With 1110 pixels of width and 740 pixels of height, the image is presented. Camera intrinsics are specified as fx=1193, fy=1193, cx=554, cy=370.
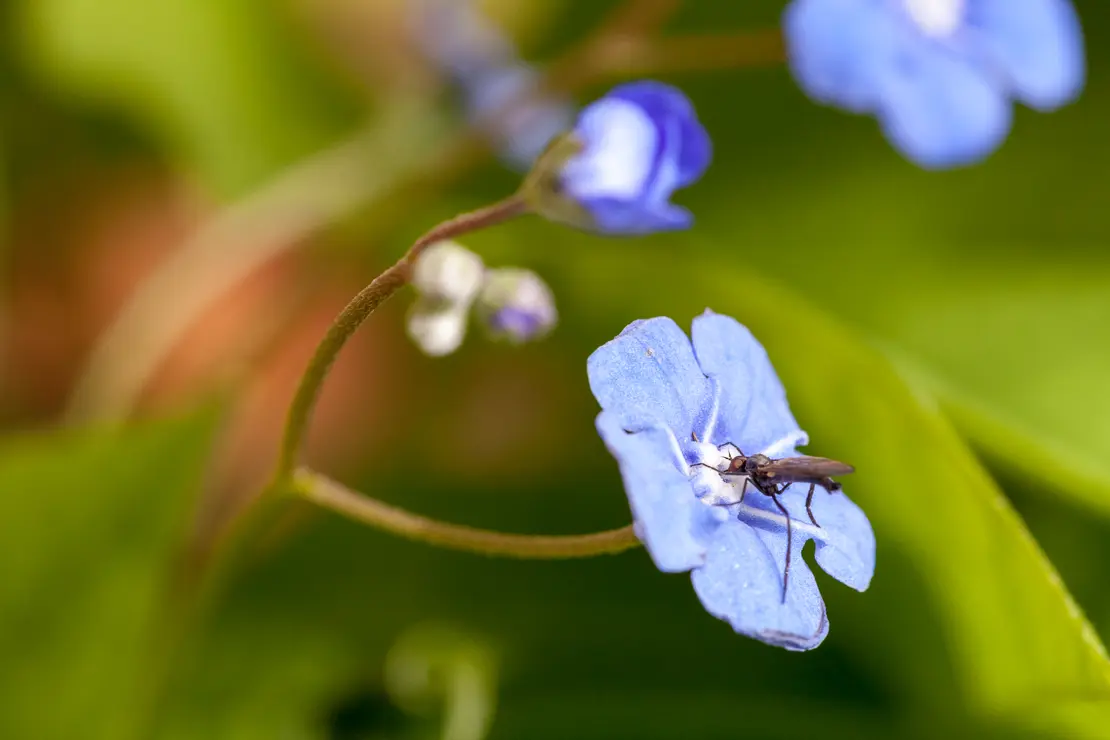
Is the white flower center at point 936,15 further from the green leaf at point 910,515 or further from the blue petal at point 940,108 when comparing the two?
the green leaf at point 910,515

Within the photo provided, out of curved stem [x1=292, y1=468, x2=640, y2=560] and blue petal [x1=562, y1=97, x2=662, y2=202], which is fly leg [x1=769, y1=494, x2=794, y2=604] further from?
blue petal [x1=562, y1=97, x2=662, y2=202]

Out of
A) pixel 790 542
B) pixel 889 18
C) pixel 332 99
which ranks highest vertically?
pixel 332 99

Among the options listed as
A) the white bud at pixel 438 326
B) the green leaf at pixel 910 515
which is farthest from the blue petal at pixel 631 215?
the green leaf at pixel 910 515

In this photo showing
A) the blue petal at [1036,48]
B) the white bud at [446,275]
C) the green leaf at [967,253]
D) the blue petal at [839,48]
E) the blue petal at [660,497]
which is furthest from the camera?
the green leaf at [967,253]

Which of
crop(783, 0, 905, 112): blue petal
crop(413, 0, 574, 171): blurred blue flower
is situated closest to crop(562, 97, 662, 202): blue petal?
crop(783, 0, 905, 112): blue petal

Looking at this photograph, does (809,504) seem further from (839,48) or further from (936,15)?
(936,15)

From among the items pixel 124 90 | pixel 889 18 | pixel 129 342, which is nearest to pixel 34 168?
pixel 124 90

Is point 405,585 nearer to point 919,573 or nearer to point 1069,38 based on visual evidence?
point 919,573
